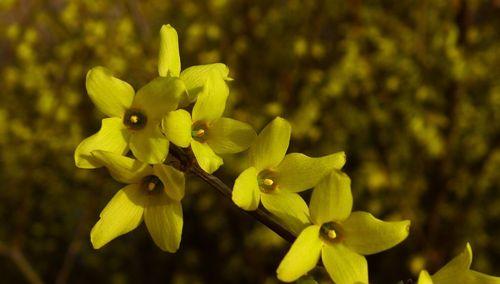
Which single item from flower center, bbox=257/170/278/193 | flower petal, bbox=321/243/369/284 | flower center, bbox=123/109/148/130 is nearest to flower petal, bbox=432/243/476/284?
flower petal, bbox=321/243/369/284

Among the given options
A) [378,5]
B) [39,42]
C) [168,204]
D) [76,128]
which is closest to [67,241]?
[76,128]

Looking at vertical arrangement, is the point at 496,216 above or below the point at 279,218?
below

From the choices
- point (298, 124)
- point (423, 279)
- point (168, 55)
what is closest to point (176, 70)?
point (168, 55)

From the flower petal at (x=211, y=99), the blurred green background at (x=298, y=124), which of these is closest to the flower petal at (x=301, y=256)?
the flower petal at (x=211, y=99)

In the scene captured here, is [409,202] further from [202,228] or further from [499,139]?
[202,228]

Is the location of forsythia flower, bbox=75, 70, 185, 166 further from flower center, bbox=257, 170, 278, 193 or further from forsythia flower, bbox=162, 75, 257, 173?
flower center, bbox=257, 170, 278, 193

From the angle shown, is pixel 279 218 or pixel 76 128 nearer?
pixel 279 218

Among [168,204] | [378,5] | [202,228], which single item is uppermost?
[168,204]
